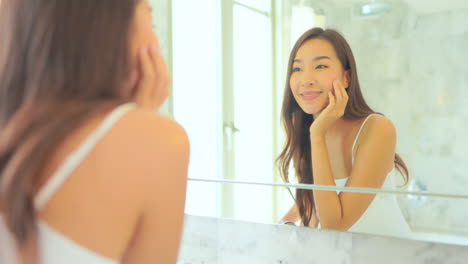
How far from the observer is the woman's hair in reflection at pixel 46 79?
0.38 meters

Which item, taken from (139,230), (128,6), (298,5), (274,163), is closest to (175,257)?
(139,230)

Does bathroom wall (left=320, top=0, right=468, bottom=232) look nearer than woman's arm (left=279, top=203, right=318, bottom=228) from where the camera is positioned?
Yes

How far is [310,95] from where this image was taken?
2.65 ft

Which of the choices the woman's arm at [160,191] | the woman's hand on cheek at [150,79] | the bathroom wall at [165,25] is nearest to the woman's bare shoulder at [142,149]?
the woman's arm at [160,191]

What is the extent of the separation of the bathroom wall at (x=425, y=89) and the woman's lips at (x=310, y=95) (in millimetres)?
87

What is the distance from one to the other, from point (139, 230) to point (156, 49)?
0.75ft

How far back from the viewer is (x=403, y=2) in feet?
2.38

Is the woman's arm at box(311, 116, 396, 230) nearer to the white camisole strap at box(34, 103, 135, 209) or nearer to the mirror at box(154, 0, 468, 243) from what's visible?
the mirror at box(154, 0, 468, 243)

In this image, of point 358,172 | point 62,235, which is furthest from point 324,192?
point 62,235

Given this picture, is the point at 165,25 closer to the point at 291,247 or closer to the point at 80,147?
the point at 291,247

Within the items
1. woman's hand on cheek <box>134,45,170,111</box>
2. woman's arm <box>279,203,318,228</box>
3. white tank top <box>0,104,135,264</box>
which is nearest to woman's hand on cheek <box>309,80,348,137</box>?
woman's arm <box>279,203,318,228</box>

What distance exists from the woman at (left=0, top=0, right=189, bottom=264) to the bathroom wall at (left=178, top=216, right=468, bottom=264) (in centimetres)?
46

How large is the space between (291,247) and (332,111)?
0.97 ft

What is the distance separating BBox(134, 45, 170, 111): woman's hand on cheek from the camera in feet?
1.76
